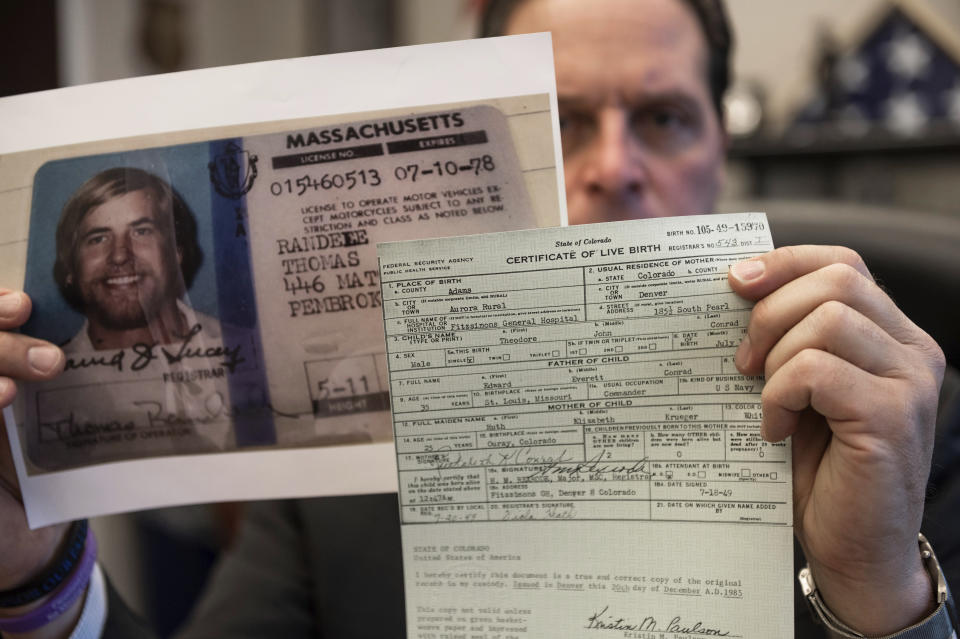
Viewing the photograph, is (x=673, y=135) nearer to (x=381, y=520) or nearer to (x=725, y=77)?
(x=725, y=77)

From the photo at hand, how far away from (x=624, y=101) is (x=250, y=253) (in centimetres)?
43

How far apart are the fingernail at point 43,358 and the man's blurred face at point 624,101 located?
1.59 feet

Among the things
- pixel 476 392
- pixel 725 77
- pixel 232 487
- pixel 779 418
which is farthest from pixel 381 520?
pixel 725 77

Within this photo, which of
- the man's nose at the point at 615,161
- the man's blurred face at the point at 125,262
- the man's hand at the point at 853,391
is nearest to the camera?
the man's hand at the point at 853,391

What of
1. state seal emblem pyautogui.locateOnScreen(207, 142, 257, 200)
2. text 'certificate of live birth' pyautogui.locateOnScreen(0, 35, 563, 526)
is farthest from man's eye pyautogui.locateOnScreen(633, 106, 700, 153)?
state seal emblem pyautogui.locateOnScreen(207, 142, 257, 200)

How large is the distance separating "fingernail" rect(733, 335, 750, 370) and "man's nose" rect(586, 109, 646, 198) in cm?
32

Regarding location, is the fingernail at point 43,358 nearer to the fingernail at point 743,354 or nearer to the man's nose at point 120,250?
the man's nose at point 120,250

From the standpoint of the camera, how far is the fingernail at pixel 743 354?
44 centimetres

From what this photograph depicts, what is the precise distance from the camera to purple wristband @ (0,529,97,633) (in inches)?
22.8
